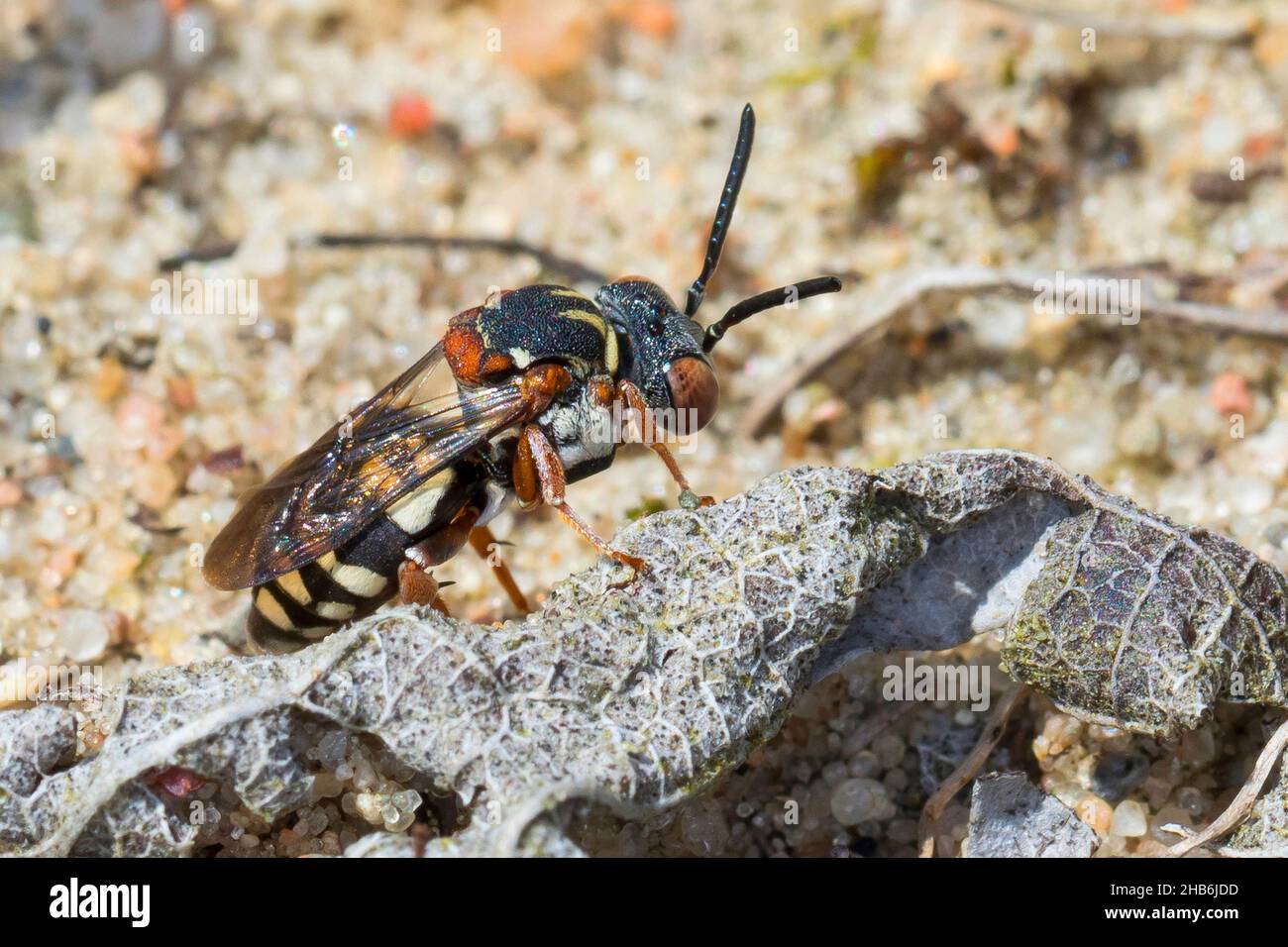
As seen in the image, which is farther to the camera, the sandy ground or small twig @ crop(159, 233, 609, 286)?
small twig @ crop(159, 233, 609, 286)

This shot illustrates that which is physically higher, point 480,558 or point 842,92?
point 842,92

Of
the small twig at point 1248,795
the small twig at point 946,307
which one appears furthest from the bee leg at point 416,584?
the small twig at point 1248,795

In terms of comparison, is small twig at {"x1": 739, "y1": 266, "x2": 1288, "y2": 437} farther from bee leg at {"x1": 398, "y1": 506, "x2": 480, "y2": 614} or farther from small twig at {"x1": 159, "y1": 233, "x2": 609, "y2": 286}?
bee leg at {"x1": 398, "y1": 506, "x2": 480, "y2": 614}

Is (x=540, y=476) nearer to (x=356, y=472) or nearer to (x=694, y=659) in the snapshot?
(x=356, y=472)

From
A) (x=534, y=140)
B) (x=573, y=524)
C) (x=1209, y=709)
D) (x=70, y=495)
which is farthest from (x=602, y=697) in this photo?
(x=534, y=140)

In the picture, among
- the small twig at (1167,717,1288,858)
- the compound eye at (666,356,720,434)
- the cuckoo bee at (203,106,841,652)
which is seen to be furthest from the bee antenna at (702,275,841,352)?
the small twig at (1167,717,1288,858)

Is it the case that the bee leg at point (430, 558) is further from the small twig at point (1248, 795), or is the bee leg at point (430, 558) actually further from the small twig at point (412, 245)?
the small twig at point (1248, 795)

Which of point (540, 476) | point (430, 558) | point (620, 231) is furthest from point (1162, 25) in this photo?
point (430, 558)

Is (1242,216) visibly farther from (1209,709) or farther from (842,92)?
(1209,709)
